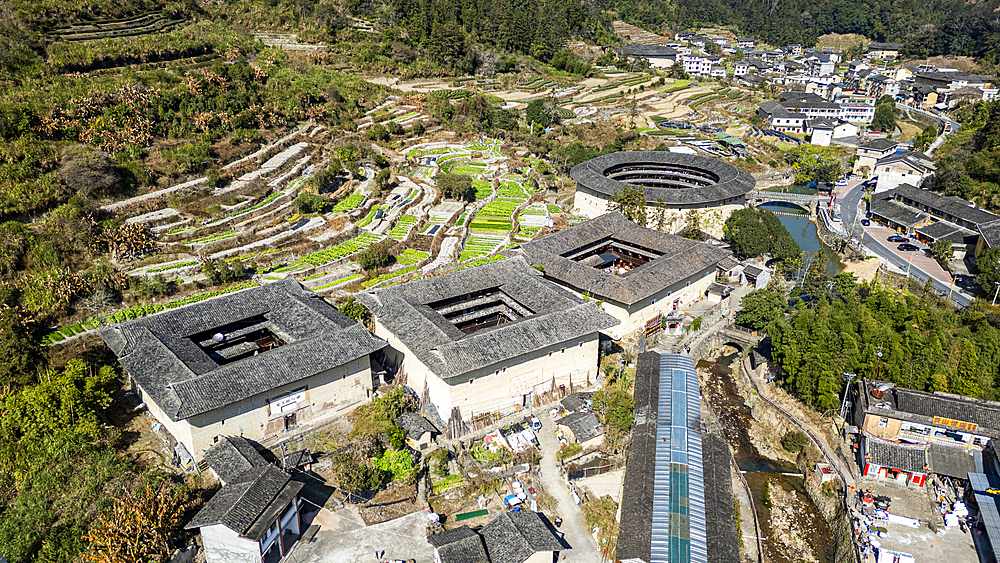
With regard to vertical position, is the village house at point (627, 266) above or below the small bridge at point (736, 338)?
above

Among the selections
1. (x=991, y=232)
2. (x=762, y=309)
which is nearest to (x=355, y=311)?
(x=762, y=309)

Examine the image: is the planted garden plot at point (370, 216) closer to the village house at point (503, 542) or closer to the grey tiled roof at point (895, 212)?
the village house at point (503, 542)

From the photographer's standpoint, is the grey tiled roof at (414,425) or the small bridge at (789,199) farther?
the small bridge at (789,199)

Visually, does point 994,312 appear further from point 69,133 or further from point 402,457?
point 69,133

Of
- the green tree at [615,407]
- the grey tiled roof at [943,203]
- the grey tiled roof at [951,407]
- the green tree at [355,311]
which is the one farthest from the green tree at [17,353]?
the grey tiled roof at [943,203]

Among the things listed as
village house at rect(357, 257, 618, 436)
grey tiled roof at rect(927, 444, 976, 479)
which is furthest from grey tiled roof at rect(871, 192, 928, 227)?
village house at rect(357, 257, 618, 436)

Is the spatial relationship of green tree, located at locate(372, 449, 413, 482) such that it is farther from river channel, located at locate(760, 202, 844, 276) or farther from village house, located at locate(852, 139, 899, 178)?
village house, located at locate(852, 139, 899, 178)
